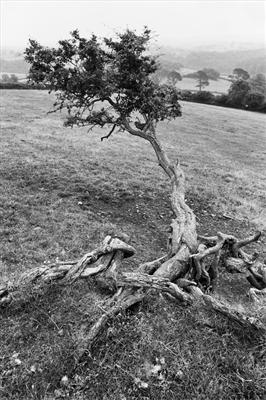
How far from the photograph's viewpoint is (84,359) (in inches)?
194

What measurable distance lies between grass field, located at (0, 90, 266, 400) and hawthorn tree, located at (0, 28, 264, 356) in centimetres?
31

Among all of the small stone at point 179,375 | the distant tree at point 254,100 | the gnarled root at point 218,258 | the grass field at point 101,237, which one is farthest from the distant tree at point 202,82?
the small stone at point 179,375

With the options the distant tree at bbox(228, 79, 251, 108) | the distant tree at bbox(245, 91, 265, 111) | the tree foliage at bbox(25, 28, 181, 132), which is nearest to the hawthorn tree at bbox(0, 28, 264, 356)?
the tree foliage at bbox(25, 28, 181, 132)

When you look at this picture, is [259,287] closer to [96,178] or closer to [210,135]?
[96,178]

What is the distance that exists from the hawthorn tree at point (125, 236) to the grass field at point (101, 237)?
0.31m

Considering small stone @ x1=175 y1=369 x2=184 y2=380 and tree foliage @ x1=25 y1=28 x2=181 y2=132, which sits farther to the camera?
tree foliage @ x1=25 y1=28 x2=181 y2=132

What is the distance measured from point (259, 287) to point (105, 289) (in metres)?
4.51

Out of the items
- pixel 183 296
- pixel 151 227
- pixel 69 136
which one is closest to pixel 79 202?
pixel 151 227

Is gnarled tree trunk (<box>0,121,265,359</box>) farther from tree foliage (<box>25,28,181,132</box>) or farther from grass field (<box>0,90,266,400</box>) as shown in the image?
tree foliage (<box>25,28,181,132</box>)

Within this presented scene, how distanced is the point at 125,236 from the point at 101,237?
115 cm

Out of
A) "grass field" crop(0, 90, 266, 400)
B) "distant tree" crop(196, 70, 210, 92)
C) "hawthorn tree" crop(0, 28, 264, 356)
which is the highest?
"distant tree" crop(196, 70, 210, 92)

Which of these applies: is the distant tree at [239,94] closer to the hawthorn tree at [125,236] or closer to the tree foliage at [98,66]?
the hawthorn tree at [125,236]

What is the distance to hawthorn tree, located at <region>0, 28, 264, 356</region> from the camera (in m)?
5.98

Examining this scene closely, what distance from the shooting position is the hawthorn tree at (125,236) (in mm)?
5980
